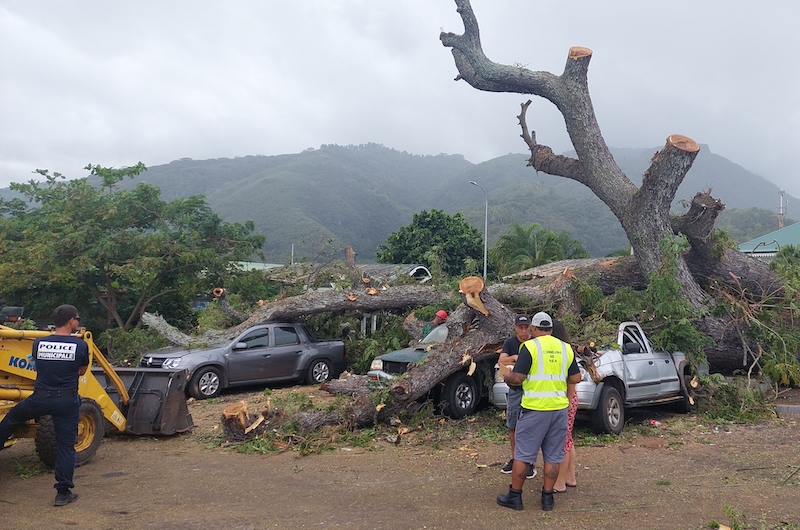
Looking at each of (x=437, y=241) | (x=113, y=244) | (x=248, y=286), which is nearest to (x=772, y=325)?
(x=248, y=286)

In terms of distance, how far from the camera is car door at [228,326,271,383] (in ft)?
38.8

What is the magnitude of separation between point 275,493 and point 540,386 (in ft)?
8.63

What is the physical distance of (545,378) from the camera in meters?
5.23

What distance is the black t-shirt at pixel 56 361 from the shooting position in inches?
221

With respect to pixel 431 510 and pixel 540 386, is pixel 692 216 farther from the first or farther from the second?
pixel 431 510

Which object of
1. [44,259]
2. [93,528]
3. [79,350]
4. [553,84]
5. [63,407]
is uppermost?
[553,84]

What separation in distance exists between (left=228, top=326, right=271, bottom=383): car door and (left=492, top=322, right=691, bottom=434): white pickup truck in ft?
17.1

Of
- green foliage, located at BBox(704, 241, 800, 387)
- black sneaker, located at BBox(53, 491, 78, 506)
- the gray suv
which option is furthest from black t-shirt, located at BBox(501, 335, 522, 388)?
the gray suv

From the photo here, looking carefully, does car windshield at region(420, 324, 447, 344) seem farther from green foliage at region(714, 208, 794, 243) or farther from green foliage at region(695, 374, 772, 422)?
green foliage at region(714, 208, 794, 243)

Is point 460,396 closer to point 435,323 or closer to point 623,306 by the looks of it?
point 435,323

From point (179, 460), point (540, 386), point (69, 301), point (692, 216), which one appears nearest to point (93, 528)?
point (179, 460)

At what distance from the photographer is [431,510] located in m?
5.25

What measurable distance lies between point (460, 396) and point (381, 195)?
91.7m

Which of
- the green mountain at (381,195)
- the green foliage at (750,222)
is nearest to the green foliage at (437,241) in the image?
the green mountain at (381,195)
